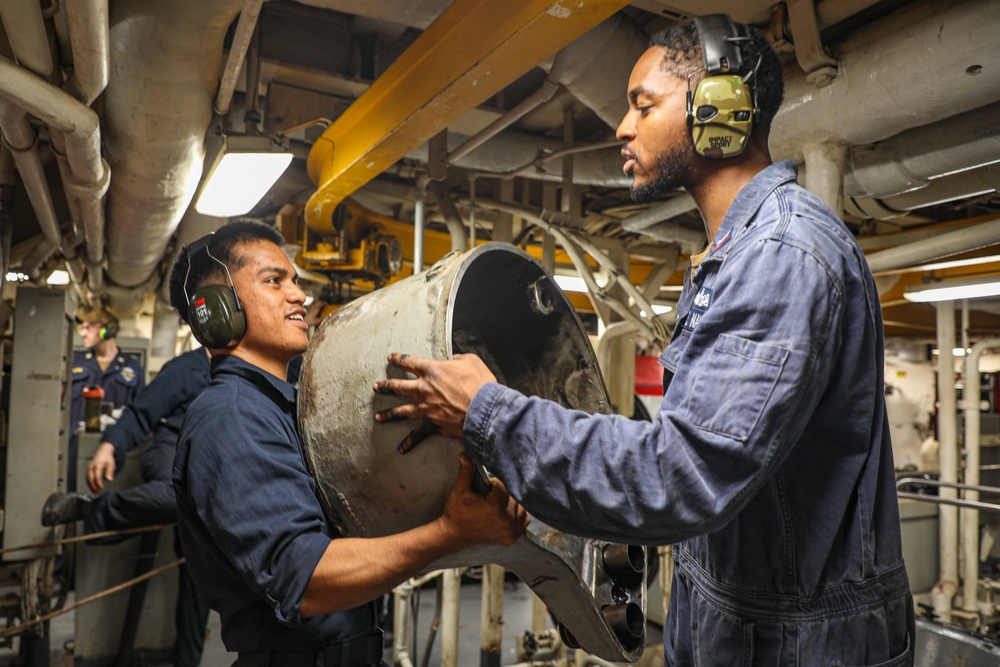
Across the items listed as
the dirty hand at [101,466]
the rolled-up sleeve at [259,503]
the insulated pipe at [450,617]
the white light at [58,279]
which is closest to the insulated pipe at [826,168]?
the rolled-up sleeve at [259,503]

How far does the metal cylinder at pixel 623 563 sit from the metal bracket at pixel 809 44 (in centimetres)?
176

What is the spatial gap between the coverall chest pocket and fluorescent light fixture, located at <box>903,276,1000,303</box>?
4832 millimetres

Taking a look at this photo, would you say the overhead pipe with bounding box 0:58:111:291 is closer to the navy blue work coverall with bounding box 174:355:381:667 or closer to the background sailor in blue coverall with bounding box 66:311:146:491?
the navy blue work coverall with bounding box 174:355:381:667

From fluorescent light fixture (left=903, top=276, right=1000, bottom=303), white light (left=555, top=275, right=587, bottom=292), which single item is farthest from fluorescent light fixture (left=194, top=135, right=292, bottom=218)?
fluorescent light fixture (left=903, top=276, right=1000, bottom=303)

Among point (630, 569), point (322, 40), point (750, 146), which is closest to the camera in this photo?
point (750, 146)

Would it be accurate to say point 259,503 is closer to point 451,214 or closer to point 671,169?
point 671,169

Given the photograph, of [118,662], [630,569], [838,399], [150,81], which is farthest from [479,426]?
[118,662]

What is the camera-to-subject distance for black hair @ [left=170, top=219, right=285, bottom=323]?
1874 millimetres

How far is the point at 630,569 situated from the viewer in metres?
1.55

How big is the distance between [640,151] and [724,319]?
468 mm

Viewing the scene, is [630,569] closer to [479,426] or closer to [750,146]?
[479,426]

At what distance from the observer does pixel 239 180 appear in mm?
3152

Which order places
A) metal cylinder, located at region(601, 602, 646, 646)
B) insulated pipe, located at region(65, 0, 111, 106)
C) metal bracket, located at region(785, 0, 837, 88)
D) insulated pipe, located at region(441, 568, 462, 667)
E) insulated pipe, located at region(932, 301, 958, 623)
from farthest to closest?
1. insulated pipe, located at region(932, 301, 958, 623)
2. insulated pipe, located at region(441, 568, 462, 667)
3. metal bracket, located at region(785, 0, 837, 88)
4. insulated pipe, located at region(65, 0, 111, 106)
5. metal cylinder, located at region(601, 602, 646, 646)

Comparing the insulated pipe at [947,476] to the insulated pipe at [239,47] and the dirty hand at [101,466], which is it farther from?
the dirty hand at [101,466]
